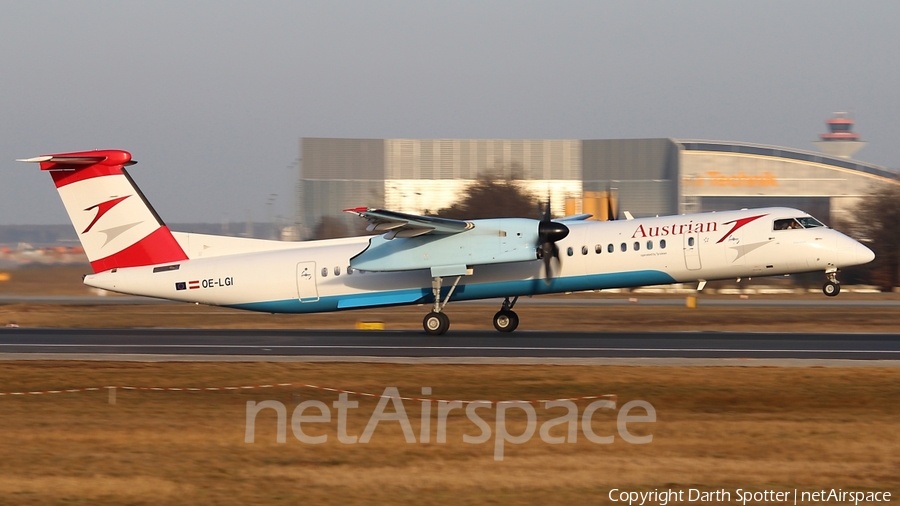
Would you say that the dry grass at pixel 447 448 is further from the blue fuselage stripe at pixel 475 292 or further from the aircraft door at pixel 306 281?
the aircraft door at pixel 306 281

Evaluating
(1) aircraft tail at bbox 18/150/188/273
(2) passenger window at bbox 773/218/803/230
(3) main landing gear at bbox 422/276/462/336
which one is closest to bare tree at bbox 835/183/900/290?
(2) passenger window at bbox 773/218/803/230

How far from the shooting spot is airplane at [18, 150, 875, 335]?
23453 millimetres

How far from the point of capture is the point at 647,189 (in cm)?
8019

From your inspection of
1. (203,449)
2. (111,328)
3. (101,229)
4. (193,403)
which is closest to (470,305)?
(111,328)

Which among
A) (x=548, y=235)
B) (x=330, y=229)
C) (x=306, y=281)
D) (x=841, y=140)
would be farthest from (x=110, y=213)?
(x=841, y=140)

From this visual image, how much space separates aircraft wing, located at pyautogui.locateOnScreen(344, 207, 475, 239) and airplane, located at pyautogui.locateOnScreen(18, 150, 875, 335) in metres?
0.04

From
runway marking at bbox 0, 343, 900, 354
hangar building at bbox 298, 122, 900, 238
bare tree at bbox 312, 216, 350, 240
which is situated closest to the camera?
runway marking at bbox 0, 343, 900, 354

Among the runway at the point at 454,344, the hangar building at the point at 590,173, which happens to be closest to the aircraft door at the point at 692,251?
the runway at the point at 454,344

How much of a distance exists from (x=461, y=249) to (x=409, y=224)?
1595 mm

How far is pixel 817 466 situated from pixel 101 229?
784 inches

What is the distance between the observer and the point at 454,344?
22.3m

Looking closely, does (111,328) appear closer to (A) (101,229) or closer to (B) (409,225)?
(A) (101,229)

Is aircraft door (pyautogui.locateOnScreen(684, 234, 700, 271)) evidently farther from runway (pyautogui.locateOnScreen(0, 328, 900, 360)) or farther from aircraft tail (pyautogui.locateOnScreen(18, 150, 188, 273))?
aircraft tail (pyautogui.locateOnScreen(18, 150, 188, 273))

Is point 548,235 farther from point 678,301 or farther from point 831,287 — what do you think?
point 678,301
